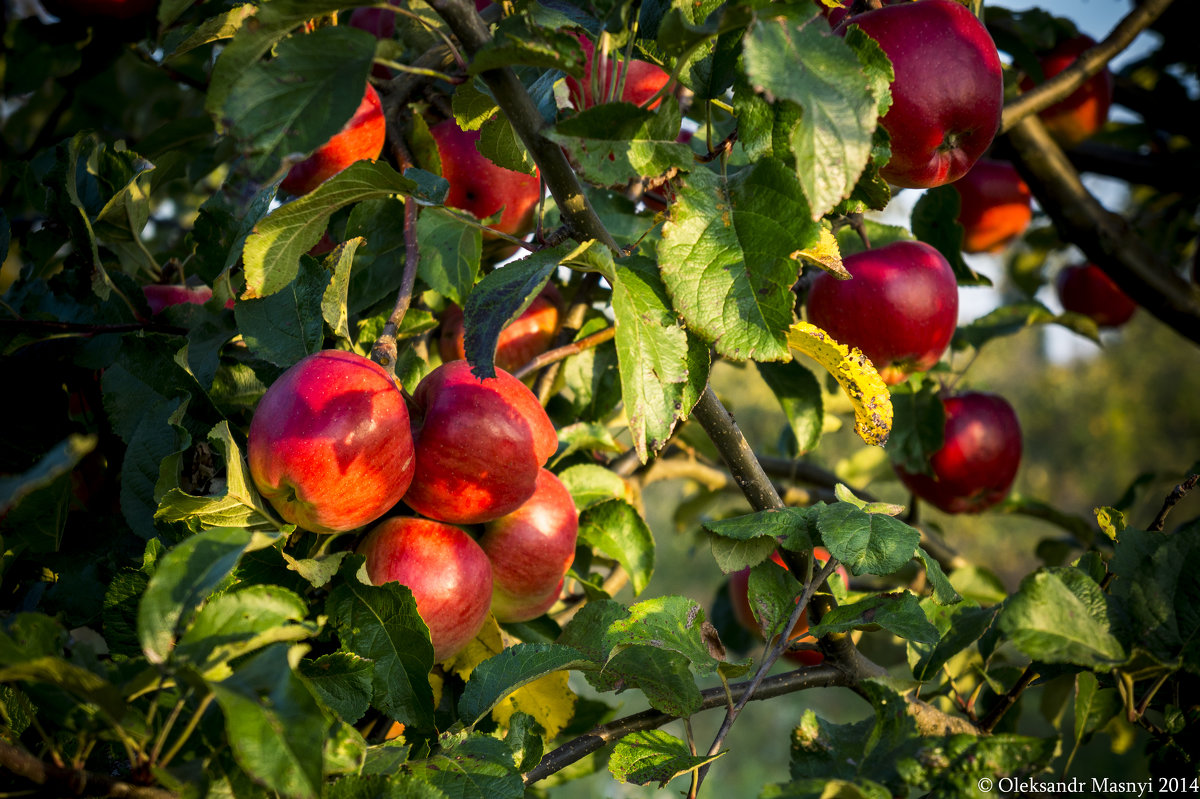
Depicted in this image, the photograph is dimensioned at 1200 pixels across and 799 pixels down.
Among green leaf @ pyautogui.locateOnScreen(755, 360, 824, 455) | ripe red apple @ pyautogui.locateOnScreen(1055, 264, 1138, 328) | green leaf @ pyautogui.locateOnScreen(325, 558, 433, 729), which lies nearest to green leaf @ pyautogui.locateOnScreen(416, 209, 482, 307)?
green leaf @ pyautogui.locateOnScreen(325, 558, 433, 729)

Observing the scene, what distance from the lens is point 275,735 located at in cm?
36

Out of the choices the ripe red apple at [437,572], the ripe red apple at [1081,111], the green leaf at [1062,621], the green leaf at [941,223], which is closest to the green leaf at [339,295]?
the ripe red apple at [437,572]

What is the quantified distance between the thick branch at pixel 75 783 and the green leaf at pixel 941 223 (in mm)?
974

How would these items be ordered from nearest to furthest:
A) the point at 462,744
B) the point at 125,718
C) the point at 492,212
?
1. the point at 125,718
2. the point at 462,744
3. the point at 492,212

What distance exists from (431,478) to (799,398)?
49cm

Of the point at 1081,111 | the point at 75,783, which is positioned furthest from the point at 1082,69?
the point at 75,783

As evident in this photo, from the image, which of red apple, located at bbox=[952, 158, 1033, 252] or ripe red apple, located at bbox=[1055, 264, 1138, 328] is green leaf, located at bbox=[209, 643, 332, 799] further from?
ripe red apple, located at bbox=[1055, 264, 1138, 328]

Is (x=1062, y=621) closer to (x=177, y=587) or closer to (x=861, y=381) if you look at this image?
(x=861, y=381)

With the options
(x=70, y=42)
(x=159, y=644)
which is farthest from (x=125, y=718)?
(x=70, y=42)

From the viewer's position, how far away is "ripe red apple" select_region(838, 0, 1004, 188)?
0.59 meters

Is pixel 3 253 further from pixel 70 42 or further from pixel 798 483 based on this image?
pixel 798 483

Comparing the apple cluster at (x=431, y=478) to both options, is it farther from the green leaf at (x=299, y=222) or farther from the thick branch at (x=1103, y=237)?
the thick branch at (x=1103, y=237)

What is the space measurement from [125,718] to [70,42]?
1159 mm

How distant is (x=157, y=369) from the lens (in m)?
0.68
